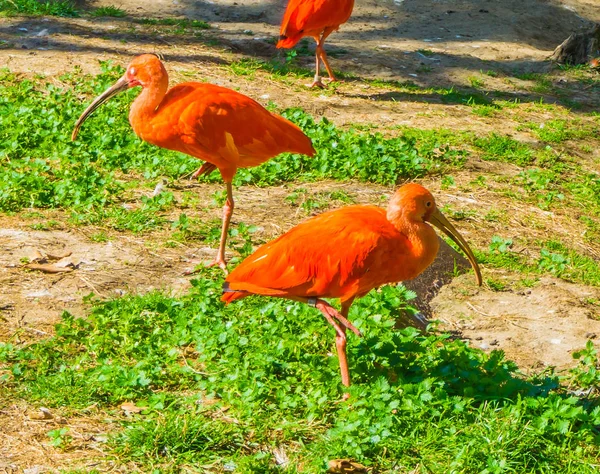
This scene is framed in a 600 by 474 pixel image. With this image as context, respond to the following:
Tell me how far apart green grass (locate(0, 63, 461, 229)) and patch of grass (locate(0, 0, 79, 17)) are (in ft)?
9.54

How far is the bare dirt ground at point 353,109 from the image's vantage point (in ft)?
18.2

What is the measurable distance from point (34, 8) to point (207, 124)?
6.16 meters

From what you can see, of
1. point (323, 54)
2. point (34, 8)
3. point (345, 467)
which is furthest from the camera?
point (34, 8)

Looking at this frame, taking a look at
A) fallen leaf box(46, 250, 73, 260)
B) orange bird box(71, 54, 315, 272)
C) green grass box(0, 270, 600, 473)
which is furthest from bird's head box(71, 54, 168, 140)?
green grass box(0, 270, 600, 473)

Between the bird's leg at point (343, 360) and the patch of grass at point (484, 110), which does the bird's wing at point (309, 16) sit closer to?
the patch of grass at point (484, 110)

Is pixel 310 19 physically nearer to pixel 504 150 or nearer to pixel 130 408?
pixel 504 150

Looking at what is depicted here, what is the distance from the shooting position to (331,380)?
15.3ft

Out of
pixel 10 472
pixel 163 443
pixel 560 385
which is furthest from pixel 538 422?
pixel 10 472

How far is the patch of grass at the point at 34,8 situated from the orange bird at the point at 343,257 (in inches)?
297

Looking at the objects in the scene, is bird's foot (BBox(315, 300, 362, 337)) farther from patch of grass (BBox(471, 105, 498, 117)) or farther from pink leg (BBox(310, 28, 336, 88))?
pink leg (BBox(310, 28, 336, 88))

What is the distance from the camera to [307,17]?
386 inches

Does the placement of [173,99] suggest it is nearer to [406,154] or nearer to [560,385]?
[406,154]

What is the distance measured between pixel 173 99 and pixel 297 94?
3.58 m

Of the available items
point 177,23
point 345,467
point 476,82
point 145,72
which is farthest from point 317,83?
point 345,467
